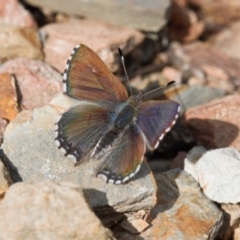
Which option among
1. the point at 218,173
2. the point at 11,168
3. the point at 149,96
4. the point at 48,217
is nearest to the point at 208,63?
the point at 149,96

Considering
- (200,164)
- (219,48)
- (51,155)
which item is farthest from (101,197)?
(219,48)

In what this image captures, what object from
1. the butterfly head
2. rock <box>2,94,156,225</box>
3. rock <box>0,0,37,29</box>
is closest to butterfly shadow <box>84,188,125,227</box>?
rock <box>2,94,156,225</box>

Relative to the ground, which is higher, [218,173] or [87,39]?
[87,39]

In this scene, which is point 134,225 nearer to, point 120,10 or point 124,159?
point 124,159

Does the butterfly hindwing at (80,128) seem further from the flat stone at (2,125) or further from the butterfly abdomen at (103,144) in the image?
the flat stone at (2,125)

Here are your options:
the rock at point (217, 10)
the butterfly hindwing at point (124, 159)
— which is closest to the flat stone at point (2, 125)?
the butterfly hindwing at point (124, 159)

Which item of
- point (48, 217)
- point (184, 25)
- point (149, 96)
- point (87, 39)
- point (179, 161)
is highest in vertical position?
point (87, 39)
